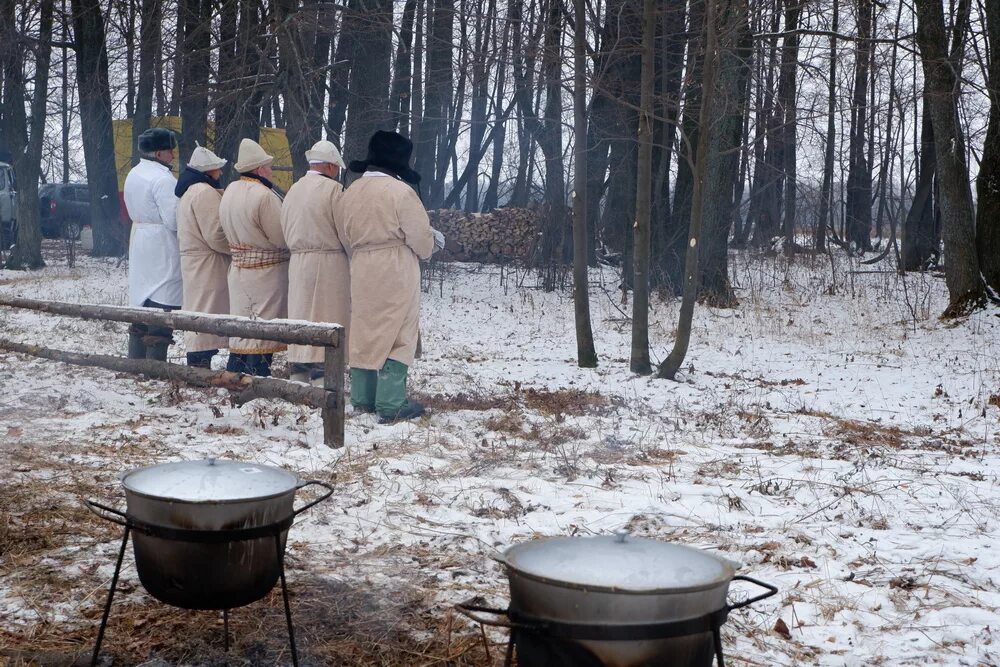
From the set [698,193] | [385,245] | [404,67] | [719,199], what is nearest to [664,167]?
[719,199]

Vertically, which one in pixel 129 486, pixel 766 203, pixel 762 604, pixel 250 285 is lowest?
pixel 762 604

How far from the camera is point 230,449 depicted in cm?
637

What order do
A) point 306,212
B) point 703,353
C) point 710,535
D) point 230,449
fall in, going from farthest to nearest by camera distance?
point 703,353
point 306,212
point 230,449
point 710,535

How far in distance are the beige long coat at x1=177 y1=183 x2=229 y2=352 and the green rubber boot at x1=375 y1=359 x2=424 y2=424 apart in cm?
177

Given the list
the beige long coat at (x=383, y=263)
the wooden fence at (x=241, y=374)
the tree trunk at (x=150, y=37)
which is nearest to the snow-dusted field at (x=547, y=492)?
the wooden fence at (x=241, y=374)

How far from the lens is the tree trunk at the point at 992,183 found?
1307 cm

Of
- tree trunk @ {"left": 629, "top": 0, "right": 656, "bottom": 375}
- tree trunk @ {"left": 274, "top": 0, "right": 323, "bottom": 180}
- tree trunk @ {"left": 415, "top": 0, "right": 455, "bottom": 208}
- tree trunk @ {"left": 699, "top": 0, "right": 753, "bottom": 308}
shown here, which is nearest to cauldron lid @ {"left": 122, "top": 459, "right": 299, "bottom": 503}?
tree trunk @ {"left": 629, "top": 0, "right": 656, "bottom": 375}

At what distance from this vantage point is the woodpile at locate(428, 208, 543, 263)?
2067 cm

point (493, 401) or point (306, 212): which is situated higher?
point (306, 212)

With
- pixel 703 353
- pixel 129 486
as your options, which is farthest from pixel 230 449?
pixel 703 353

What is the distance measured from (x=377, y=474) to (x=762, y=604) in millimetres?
2409

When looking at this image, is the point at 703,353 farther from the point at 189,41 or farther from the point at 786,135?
the point at 786,135

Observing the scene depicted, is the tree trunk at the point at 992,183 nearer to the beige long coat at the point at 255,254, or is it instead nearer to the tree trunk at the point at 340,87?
the tree trunk at the point at 340,87

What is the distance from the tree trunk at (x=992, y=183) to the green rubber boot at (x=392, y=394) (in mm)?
9192
